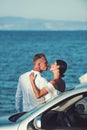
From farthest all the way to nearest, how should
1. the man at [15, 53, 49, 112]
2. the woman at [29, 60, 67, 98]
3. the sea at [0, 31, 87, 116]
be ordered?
the sea at [0, 31, 87, 116] < the man at [15, 53, 49, 112] < the woman at [29, 60, 67, 98]

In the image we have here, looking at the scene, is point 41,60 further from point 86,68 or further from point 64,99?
point 86,68

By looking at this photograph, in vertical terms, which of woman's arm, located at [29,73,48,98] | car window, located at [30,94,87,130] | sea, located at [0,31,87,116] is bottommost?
car window, located at [30,94,87,130]

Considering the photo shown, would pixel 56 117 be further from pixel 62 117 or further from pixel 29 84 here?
pixel 29 84

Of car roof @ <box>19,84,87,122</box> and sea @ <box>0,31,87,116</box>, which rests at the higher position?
sea @ <box>0,31,87,116</box>

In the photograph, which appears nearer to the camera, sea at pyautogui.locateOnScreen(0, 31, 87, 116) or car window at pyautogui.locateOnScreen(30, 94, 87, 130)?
car window at pyautogui.locateOnScreen(30, 94, 87, 130)

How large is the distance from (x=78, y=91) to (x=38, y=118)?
46cm

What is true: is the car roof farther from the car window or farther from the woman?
the woman

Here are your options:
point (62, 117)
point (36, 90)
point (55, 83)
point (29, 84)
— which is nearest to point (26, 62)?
point (29, 84)

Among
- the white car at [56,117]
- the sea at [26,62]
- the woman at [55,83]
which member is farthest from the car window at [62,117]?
the sea at [26,62]

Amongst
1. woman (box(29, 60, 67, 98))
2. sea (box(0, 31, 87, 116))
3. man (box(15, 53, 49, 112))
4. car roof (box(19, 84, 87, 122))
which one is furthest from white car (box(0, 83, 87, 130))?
sea (box(0, 31, 87, 116))

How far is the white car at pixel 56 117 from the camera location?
536 cm

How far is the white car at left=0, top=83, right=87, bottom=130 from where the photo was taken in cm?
536

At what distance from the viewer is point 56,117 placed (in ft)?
17.8

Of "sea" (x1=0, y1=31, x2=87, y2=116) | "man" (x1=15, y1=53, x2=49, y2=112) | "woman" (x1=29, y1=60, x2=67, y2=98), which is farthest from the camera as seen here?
"sea" (x1=0, y1=31, x2=87, y2=116)
